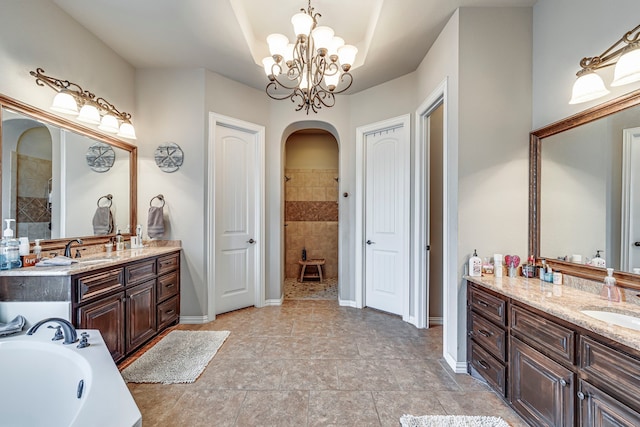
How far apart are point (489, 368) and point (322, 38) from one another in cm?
264

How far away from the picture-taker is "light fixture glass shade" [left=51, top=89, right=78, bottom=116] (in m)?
2.24

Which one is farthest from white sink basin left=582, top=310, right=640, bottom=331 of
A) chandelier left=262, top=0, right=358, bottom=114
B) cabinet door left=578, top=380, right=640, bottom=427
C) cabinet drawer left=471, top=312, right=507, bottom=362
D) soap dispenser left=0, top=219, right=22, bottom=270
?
soap dispenser left=0, top=219, right=22, bottom=270

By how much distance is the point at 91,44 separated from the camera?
269 centimetres

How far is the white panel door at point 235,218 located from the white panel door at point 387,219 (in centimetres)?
156

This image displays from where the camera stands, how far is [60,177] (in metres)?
2.38

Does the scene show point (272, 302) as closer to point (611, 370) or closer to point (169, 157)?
point (169, 157)

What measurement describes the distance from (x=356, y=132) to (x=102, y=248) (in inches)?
127

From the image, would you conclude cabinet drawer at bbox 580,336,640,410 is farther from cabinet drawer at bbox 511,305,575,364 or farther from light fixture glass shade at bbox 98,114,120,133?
light fixture glass shade at bbox 98,114,120,133

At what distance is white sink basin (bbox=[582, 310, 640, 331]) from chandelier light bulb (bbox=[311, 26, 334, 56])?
7.42 ft

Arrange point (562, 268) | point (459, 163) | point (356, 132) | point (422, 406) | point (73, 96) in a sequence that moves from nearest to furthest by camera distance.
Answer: point (422, 406) < point (562, 268) < point (459, 163) < point (73, 96) < point (356, 132)

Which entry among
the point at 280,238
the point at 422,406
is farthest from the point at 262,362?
the point at 280,238

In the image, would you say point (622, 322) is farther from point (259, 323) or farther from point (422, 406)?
point (259, 323)

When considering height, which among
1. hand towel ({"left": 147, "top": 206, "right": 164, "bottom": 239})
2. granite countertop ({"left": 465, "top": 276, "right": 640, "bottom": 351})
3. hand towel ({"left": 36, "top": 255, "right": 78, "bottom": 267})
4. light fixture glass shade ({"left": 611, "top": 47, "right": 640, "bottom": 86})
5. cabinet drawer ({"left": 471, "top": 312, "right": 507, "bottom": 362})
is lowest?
cabinet drawer ({"left": 471, "top": 312, "right": 507, "bottom": 362})

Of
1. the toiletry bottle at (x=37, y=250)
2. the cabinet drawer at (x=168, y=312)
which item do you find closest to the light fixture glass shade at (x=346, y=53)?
the toiletry bottle at (x=37, y=250)
